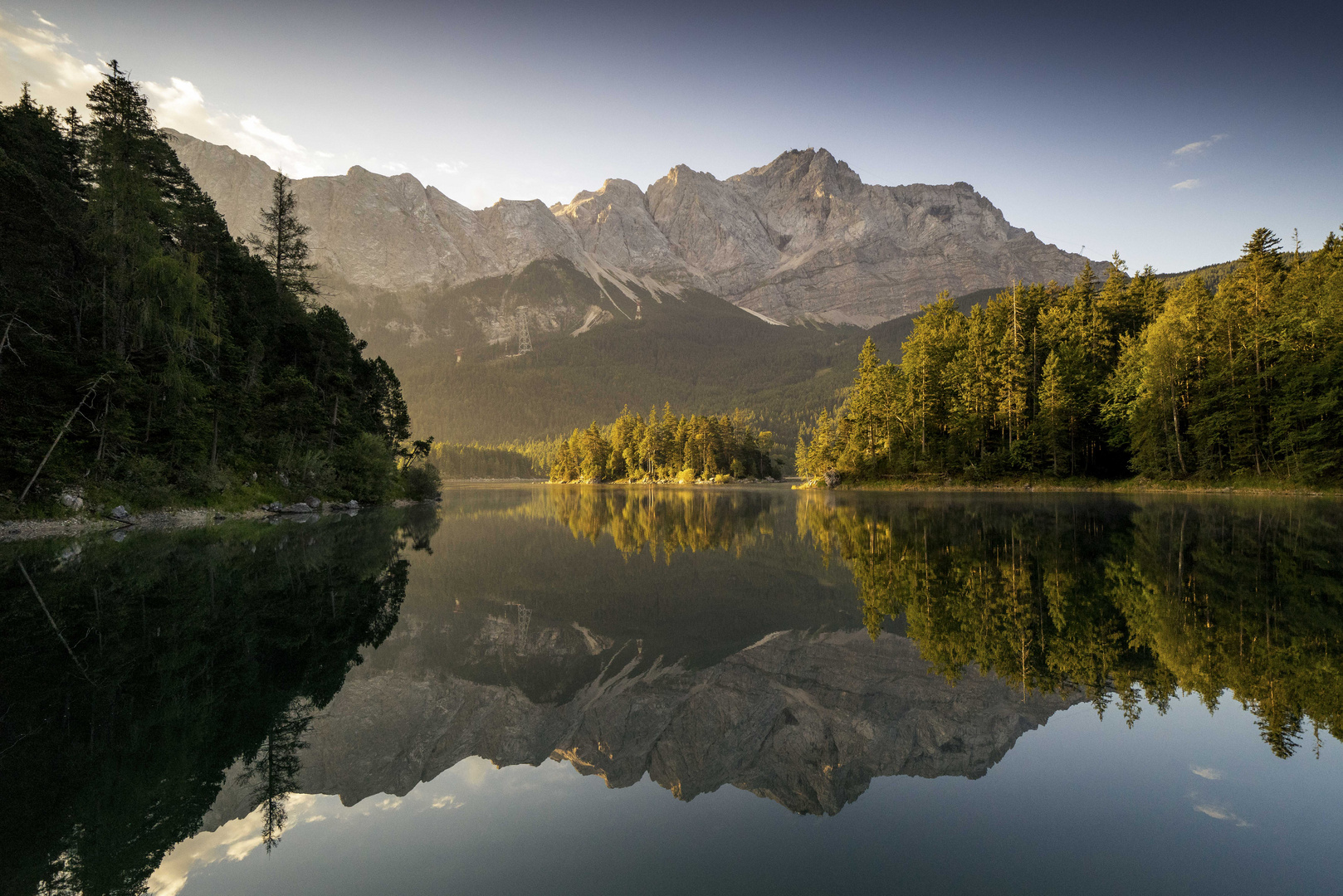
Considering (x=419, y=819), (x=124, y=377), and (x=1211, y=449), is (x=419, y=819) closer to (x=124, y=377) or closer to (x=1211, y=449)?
(x=124, y=377)

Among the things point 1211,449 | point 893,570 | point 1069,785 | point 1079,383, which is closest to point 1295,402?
point 1211,449

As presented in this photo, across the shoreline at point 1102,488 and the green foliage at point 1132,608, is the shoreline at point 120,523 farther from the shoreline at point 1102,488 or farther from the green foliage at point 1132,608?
the shoreline at point 1102,488

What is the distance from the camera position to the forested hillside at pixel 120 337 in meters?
25.6

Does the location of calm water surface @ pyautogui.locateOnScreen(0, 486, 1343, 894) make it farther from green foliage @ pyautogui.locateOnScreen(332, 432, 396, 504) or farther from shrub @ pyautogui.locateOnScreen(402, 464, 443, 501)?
shrub @ pyautogui.locateOnScreen(402, 464, 443, 501)

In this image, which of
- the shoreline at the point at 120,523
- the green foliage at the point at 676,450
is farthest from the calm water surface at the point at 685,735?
the green foliage at the point at 676,450

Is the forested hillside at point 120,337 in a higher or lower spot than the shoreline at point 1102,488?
higher

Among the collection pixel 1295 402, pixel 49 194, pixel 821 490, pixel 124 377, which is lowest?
pixel 821 490

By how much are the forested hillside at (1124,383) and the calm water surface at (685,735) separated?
37127 mm

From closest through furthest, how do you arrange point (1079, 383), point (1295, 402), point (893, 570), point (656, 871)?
point (656, 871)
point (893, 570)
point (1295, 402)
point (1079, 383)

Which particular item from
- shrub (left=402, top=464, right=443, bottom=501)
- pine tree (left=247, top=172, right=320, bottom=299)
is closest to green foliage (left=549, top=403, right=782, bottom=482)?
shrub (left=402, top=464, right=443, bottom=501)

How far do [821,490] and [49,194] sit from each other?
62.8 metres

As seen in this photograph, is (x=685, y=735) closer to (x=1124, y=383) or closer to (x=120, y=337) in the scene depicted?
(x=120, y=337)

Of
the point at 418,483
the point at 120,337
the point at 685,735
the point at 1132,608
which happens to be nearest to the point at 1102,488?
the point at 1132,608

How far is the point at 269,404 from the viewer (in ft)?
137
